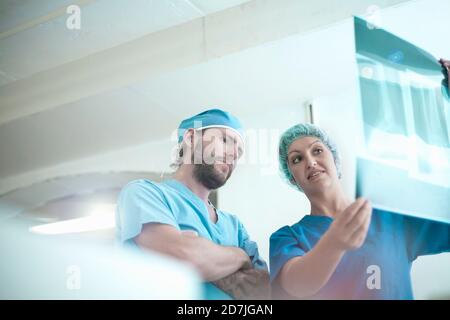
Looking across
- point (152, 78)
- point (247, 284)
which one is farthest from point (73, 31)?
point (247, 284)

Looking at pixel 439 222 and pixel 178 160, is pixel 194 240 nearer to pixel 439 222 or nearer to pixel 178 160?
pixel 178 160

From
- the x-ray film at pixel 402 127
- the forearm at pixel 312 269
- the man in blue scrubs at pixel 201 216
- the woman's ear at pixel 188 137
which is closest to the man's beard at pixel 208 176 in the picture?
the man in blue scrubs at pixel 201 216

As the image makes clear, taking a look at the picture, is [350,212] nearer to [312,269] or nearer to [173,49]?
[312,269]

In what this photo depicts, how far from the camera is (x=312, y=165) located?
1626mm

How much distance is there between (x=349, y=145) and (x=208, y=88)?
64 centimetres

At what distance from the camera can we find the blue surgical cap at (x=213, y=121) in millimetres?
1777

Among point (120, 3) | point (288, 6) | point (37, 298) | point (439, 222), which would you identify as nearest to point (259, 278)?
point (439, 222)

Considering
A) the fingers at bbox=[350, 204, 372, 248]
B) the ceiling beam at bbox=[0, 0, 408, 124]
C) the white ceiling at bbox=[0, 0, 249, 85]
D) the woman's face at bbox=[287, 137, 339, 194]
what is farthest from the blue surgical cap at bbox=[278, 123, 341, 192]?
the white ceiling at bbox=[0, 0, 249, 85]

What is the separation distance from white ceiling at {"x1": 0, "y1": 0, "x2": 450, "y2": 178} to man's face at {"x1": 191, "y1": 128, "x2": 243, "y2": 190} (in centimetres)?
19

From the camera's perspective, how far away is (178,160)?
1.81m

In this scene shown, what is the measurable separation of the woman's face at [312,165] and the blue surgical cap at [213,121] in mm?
235

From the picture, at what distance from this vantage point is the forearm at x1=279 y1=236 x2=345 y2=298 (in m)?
1.44

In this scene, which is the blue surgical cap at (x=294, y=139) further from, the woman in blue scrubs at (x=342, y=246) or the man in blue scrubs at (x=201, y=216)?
the man in blue scrubs at (x=201, y=216)
